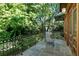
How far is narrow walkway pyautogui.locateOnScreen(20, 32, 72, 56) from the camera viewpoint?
3738 mm

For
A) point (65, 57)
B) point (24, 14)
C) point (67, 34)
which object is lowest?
point (65, 57)

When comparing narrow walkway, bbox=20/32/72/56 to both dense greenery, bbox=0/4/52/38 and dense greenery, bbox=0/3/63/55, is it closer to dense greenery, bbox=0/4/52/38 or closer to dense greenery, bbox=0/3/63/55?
dense greenery, bbox=0/3/63/55

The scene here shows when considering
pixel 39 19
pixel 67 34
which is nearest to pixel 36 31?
pixel 39 19

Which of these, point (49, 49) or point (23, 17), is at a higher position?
point (23, 17)

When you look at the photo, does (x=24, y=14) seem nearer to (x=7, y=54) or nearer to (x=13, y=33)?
(x=13, y=33)

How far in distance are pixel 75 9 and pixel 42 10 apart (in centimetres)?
44

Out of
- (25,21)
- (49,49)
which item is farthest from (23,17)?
(49,49)

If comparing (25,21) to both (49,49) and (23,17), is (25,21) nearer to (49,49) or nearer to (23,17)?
(23,17)

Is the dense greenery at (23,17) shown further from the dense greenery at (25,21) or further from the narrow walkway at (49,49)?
the narrow walkway at (49,49)

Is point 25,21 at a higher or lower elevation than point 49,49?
higher

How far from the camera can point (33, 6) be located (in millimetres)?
3727

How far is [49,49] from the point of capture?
3750mm

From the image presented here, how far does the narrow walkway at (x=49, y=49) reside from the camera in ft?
12.3

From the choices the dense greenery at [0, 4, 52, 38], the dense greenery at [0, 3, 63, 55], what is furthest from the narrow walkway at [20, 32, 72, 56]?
the dense greenery at [0, 4, 52, 38]
